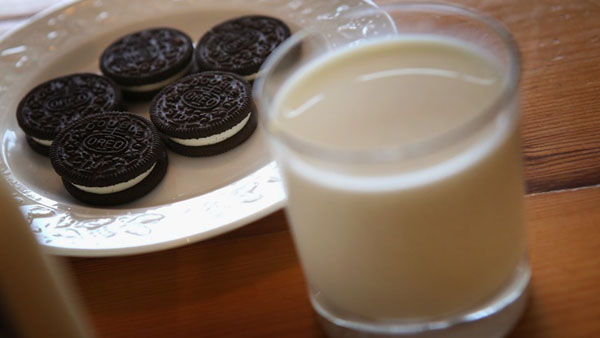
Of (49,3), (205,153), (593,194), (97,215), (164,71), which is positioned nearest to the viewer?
(593,194)

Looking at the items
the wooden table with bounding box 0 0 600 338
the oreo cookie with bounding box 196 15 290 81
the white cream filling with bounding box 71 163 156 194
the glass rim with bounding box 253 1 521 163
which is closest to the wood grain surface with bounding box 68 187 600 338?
the wooden table with bounding box 0 0 600 338

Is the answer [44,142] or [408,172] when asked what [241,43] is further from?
[408,172]

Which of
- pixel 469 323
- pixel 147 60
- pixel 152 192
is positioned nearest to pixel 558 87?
pixel 469 323

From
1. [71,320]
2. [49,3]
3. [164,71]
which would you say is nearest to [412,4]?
[71,320]

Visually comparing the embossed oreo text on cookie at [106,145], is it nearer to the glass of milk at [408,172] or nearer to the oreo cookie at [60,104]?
the oreo cookie at [60,104]

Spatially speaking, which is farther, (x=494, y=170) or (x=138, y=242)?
(x=138, y=242)

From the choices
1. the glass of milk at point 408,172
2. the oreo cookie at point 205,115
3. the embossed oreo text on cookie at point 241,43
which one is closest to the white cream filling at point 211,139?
the oreo cookie at point 205,115

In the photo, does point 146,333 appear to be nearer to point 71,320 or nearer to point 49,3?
point 71,320

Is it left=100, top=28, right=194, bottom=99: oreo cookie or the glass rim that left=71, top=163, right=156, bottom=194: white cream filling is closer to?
left=100, top=28, right=194, bottom=99: oreo cookie
